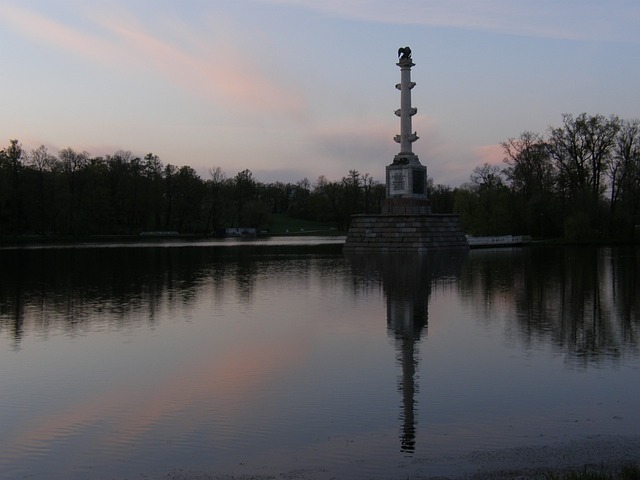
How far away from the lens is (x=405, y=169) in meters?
53.4

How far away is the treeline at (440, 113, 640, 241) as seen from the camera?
2685 inches

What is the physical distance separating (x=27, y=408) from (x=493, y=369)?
8.00m

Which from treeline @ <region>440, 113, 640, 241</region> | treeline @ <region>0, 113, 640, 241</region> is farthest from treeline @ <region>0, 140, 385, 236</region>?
treeline @ <region>440, 113, 640, 241</region>

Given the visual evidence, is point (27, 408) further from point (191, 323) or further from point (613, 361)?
point (613, 361)

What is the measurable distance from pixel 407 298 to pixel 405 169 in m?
31.3

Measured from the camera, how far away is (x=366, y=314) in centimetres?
1956

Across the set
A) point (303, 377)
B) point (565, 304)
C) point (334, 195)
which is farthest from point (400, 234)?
point (334, 195)

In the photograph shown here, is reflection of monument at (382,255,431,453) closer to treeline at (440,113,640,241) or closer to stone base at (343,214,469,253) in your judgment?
stone base at (343,214,469,253)

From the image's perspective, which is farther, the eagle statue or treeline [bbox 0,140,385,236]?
treeline [bbox 0,140,385,236]

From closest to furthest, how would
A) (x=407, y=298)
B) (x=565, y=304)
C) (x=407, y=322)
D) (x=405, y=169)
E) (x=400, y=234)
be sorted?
(x=407, y=322) → (x=565, y=304) → (x=407, y=298) → (x=400, y=234) → (x=405, y=169)

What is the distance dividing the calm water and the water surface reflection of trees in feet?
0.36

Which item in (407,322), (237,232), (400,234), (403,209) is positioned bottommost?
(407,322)

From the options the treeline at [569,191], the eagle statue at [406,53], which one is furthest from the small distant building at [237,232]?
the eagle statue at [406,53]

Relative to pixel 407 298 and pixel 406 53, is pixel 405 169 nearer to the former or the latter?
pixel 406 53
